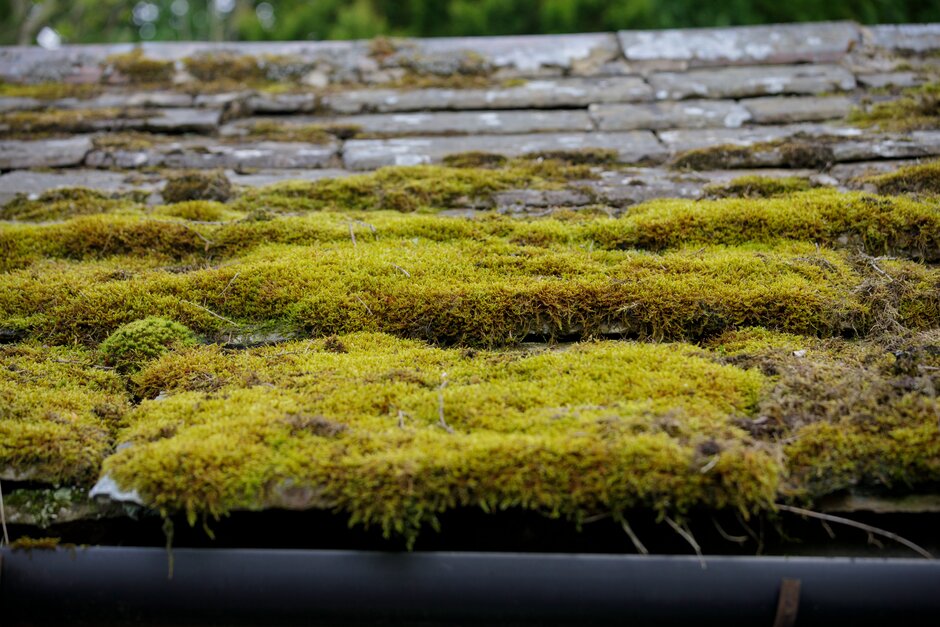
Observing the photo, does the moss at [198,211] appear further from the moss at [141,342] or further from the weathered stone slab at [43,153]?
the weathered stone slab at [43,153]

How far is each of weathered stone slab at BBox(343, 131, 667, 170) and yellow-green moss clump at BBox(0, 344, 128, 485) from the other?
1.85 metres

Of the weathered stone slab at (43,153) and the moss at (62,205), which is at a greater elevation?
the weathered stone slab at (43,153)

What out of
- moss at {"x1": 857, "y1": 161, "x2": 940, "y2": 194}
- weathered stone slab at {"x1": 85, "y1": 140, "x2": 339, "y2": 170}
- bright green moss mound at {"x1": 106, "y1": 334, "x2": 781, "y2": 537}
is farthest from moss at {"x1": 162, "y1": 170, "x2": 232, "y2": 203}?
moss at {"x1": 857, "y1": 161, "x2": 940, "y2": 194}

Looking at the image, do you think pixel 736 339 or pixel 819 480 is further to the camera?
A: pixel 736 339

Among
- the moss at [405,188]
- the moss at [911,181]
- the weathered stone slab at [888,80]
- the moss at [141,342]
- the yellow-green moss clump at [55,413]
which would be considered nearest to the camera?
the yellow-green moss clump at [55,413]

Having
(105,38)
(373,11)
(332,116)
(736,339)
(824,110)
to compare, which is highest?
(105,38)

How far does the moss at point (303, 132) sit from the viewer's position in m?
4.00

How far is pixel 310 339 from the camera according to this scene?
238cm

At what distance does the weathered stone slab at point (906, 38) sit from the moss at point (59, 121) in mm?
4800

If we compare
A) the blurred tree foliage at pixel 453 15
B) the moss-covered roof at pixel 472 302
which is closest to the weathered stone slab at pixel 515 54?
the moss-covered roof at pixel 472 302

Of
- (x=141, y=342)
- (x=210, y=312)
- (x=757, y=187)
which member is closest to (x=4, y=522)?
(x=141, y=342)

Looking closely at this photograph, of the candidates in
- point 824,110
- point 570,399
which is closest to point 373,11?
point 824,110

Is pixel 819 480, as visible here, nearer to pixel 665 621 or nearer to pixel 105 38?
pixel 665 621

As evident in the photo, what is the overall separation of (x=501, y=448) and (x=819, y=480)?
77cm
